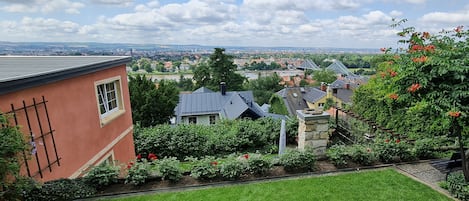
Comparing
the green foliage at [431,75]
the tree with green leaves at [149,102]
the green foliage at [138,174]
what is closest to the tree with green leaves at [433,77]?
the green foliage at [431,75]

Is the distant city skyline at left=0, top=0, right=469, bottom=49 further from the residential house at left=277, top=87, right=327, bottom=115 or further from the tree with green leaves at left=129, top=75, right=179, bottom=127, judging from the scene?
the residential house at left=277, top=87, right=327, bottom=115

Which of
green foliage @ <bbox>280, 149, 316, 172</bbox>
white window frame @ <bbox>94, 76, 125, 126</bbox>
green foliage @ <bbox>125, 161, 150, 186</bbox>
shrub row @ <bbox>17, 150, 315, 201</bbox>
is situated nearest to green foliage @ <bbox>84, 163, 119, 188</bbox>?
shrub row @ <bbox>17, 150, 315, 201</bbox>

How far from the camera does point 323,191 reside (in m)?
4.12

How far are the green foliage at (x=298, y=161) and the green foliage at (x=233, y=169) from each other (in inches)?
32.4

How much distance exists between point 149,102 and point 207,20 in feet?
32.0

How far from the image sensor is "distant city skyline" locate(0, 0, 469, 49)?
914 cm

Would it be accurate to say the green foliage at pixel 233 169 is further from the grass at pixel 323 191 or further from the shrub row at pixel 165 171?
the grass at pixel 323 191

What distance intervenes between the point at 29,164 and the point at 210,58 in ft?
111

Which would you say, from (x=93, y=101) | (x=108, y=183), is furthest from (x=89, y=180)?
(x=93, y=101)

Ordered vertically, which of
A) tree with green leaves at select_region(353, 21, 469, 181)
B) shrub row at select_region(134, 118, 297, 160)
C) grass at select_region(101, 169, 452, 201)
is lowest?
shrub row at select_region(134, 118, 297, 160)

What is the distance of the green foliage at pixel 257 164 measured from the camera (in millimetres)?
4617

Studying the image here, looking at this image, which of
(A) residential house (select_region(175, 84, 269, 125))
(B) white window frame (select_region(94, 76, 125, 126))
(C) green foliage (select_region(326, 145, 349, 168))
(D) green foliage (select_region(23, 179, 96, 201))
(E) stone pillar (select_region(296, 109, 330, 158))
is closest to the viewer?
(D) green foliage (select_region(23, 179, 96, 201))

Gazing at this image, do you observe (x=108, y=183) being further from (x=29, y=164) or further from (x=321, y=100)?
(x=321, y=100)

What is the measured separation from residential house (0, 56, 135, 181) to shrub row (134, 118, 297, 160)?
2617mm
